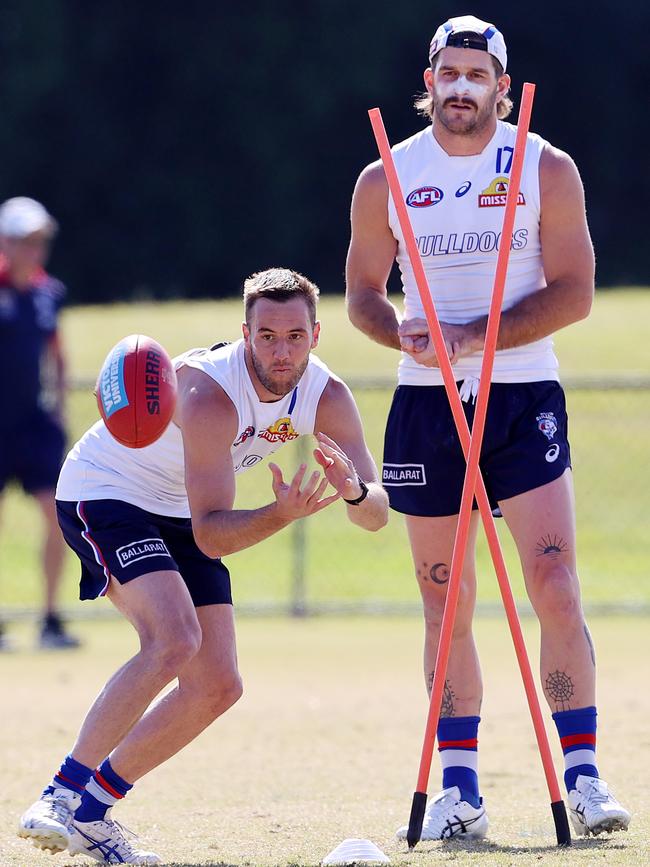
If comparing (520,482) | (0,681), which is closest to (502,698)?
(0,681)

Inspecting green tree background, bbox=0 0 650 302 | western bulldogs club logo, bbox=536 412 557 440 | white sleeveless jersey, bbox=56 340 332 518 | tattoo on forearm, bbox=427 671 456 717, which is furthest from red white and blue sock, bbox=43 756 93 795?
green tree background, bbox=0 0 650 302

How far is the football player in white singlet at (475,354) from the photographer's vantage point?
5438 millimetres

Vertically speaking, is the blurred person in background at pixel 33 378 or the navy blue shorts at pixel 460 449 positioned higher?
the blurred person in background at pixel 33 378

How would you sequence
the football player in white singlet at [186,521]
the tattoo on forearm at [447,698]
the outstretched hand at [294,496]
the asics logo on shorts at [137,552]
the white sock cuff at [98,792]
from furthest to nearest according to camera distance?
1. the tattoo on forearm at [447,698]
2. the asics logo on shorts at [137,552]
3. the white sock cuff at [98,792]
4. the football player in white singlet at [186,521]
5. the outstretched hand at [294,496]

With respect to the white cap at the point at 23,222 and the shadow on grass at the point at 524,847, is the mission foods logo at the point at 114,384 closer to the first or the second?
the shadow on grass at the point at 524,847

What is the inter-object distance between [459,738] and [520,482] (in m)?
0.92

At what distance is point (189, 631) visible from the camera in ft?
16.8

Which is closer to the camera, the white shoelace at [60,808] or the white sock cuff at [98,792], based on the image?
the white shoelace at [60,808]

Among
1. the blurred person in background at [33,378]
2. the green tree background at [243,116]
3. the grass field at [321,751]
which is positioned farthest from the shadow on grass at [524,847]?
the green tree background at [243,116]

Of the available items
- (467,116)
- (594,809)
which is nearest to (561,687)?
(594,809)

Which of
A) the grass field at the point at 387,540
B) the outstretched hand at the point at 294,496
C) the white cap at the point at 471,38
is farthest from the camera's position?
the grass field at the point at 387,540

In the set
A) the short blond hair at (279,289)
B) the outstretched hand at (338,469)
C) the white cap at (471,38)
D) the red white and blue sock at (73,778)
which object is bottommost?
the red white and blue sock at (73,778)

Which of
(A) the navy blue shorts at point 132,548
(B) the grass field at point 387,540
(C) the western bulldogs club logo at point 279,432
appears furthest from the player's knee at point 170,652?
(B) the grass field at point 387,540

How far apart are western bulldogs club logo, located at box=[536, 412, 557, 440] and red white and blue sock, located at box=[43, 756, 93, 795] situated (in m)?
1.88
